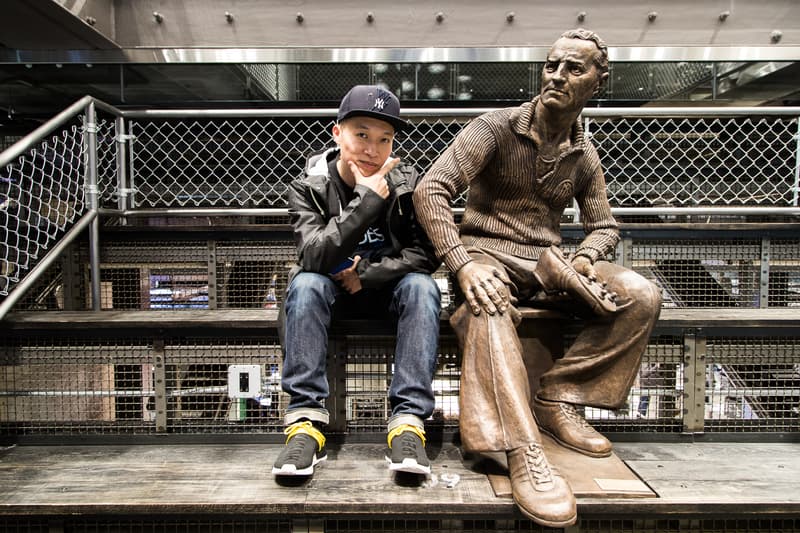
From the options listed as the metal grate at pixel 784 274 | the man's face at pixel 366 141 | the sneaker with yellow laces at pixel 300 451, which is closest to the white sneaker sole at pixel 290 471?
the sneaker with yellow laces at pixel 300 451

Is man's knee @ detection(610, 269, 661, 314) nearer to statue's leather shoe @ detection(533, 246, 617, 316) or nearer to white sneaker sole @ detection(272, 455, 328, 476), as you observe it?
statue's leather shoe @ detection(533, 246, 617, 316)

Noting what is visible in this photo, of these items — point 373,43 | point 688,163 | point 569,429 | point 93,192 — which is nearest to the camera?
point 569,429

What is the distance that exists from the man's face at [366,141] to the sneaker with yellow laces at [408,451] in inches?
33.2

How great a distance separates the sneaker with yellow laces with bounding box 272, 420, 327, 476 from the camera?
1.42m

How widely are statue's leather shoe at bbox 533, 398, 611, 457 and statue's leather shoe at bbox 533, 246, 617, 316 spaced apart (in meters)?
0.37

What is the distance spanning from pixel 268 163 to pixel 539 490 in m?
2.89

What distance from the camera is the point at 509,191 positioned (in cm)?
176

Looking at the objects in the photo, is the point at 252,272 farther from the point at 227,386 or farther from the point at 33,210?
the point at 33,210

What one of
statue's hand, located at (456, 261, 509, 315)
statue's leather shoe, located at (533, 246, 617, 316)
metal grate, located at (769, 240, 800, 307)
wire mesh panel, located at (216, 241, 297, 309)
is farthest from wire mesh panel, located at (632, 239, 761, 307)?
wire mesh panel, located at (216, 241, 297, 309)

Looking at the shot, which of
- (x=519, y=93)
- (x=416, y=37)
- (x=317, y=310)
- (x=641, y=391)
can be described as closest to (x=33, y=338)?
(x=317, y=310)

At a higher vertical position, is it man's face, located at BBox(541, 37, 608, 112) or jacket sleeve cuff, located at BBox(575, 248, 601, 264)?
man's face, located at BBox(541, 37, 608, 112)

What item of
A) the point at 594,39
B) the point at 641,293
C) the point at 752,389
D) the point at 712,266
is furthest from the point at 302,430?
the point at 712,266

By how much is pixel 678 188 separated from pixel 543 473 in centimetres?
269

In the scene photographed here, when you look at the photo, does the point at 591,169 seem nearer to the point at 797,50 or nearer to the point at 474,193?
the point at 474,193
